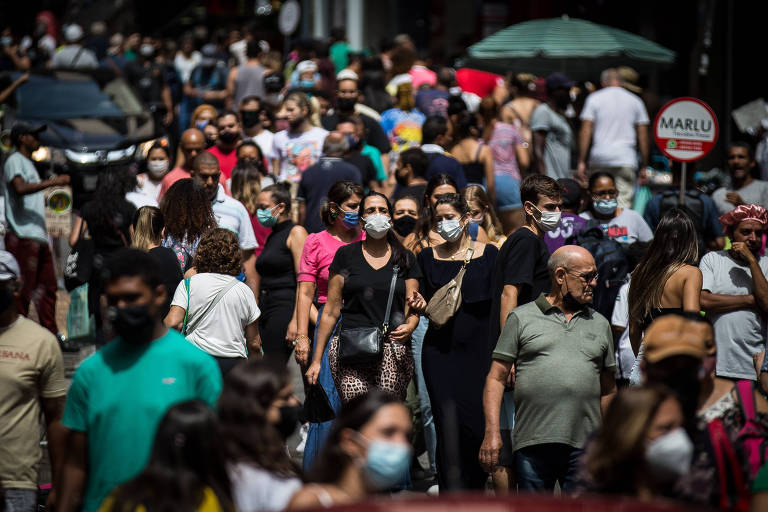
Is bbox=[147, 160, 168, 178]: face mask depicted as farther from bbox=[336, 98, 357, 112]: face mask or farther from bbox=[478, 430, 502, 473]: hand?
bbox=[478, 430, 502, 473]: hand

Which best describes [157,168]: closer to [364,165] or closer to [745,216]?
[364,165]

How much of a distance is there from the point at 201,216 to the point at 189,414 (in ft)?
12.7

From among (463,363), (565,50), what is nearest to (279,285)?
(463,363)

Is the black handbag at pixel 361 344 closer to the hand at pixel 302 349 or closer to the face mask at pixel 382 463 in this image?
the hand at pixel 302 349

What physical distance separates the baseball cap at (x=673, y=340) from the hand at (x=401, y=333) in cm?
261

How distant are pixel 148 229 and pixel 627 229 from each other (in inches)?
148

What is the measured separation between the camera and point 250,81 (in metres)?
17.7

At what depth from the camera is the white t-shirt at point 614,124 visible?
14023 mm

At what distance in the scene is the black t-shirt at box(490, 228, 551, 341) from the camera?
23.7 ft

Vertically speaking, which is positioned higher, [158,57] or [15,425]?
[15,425]

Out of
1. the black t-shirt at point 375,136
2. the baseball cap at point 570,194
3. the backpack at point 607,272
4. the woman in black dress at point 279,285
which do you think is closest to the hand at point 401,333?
the woman in black dress at point 279,285

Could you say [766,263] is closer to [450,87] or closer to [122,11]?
[450,87]

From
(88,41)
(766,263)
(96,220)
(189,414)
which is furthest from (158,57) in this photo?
(189,414)

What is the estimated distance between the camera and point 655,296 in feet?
24.3
